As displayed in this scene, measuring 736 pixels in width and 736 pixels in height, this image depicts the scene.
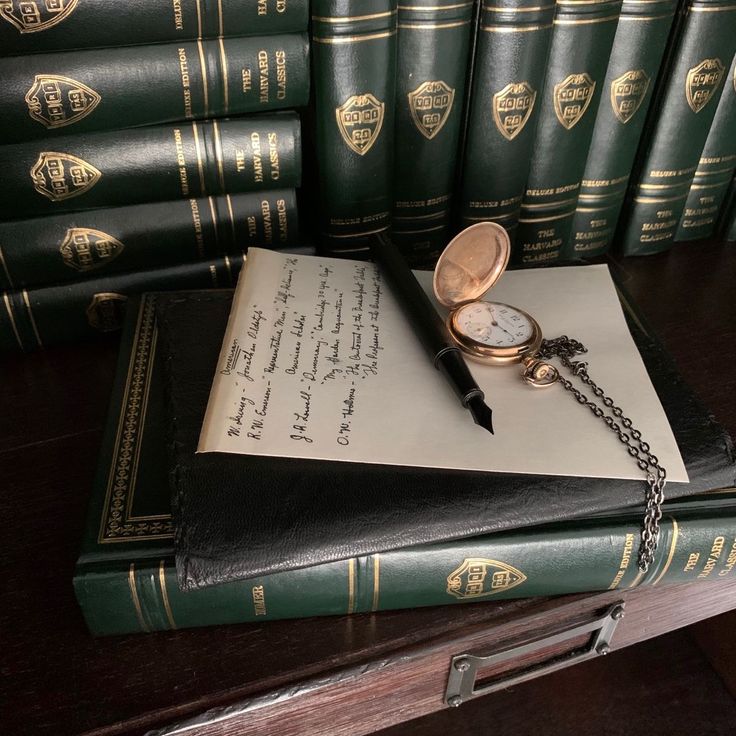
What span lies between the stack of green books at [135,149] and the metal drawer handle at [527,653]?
36 centimetres

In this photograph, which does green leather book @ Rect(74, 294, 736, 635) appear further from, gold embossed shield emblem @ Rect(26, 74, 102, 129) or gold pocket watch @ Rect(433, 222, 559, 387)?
gold embossed shield emblem @ Rect(26, 74, 102, 129)

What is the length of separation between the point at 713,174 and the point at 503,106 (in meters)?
0.26

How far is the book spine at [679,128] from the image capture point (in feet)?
2.03

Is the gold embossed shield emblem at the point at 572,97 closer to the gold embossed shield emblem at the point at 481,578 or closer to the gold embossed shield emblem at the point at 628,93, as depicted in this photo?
the gold embossed shield emblem at the point at 628,93

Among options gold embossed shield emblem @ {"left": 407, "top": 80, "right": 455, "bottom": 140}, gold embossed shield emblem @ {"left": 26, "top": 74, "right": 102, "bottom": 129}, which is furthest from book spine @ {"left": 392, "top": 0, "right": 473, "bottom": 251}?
gold embossed shield emblem @ {"left": 26, "top": 74, "right": 102, "bottom": 129}

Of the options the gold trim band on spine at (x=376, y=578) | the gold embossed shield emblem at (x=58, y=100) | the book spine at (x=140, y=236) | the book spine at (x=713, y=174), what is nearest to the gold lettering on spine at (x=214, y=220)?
the book spine at (x=140, y=236)

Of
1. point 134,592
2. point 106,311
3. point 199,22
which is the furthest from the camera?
point 106,311

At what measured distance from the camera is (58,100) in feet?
1.67

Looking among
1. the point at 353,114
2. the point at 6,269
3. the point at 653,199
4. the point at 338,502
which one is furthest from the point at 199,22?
the point at 653,199

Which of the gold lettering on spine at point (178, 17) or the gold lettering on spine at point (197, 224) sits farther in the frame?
the gold lettering on spine at point (197, 224)

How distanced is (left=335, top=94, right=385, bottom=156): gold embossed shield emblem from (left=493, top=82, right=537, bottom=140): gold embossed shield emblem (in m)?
0.10

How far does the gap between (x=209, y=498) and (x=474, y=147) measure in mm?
385

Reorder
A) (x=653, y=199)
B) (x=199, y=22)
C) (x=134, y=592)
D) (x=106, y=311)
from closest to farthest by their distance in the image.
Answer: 1. (x=134, y=592)
2. (x=199, y=22)
3. (x=106, y=311)
4. (x=653, y=199)

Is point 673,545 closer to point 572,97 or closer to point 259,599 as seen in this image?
point 259,599
